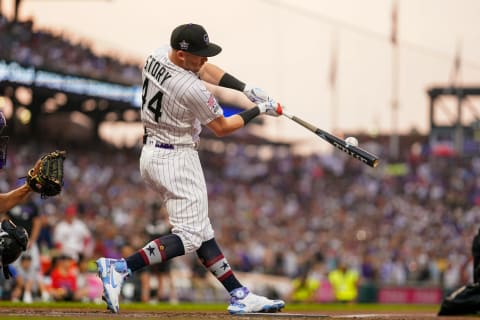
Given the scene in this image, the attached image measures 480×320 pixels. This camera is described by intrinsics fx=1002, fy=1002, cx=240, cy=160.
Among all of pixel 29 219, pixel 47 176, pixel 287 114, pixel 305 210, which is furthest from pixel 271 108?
pixel 305 210

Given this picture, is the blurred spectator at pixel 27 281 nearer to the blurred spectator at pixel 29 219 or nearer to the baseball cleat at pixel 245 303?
the blurred spectator at pixel 29 219

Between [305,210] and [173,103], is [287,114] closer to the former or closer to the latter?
[173,103]

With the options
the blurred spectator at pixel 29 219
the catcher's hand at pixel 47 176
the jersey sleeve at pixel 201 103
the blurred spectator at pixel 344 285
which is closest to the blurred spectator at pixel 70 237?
the blurred spectator at pixel 29 219

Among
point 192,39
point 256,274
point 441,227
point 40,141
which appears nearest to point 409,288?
point 256,274

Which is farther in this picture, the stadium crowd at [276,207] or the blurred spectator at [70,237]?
the stadium crowd at [276,207]

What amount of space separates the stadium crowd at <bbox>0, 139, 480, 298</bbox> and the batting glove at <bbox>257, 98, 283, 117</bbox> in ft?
29.3

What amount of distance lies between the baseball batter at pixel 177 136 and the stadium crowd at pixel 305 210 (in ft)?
29.5

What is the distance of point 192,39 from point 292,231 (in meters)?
22.2

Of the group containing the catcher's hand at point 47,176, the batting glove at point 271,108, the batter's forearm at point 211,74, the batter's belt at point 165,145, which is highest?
the batter's forearm at point 211,74

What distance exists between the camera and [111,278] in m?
7.14

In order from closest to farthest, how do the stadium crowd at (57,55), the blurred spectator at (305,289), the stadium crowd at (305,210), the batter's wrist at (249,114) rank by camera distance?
1. the batter's wrist at (249,114)
2. the blurred spectator at (305,289)
3. the stadium crowd at (305,210)
4. the stadium crowd at (57,55)

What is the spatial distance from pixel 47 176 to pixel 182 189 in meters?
0.98

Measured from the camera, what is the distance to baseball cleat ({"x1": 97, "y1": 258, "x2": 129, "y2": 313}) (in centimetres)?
712

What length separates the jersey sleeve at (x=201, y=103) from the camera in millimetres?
7227
